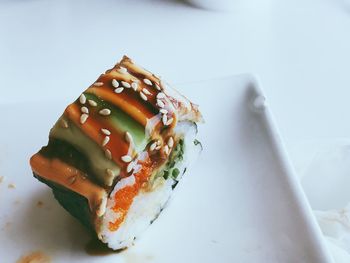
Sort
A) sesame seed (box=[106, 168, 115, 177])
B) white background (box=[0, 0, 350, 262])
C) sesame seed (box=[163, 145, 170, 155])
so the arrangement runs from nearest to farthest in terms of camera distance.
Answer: sesame seed (box=[106, 168, 115, 177]) → sesame seed (box=[163, 145, 170, 155]) → white background (box=[0, 0, 350, 262])

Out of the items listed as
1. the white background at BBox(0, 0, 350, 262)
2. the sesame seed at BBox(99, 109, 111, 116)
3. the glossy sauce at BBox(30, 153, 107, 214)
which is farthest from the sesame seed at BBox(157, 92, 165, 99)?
the white background at BBox(0, 0, 350, 262)

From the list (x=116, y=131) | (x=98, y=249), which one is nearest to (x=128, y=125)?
(x=116, y=131)

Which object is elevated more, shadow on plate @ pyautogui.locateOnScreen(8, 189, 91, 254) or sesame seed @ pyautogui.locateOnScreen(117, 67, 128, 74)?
sesame seed @ pyautogui.locateOnScreen(117, 67, 128, 74)

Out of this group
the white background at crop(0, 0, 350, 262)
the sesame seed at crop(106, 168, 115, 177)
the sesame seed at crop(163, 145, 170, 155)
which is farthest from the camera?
the white background at crop(0, 0, 350, 262)

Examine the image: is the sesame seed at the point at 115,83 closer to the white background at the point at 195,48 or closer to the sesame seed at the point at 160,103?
the sesame seed at the point at 160,103

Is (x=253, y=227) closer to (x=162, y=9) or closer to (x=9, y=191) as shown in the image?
(x=9, y=191)

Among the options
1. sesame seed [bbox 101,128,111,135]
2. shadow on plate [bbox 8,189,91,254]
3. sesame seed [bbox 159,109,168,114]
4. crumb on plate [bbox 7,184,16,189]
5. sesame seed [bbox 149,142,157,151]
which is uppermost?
sesame seed [bbox 159,109,168,114]

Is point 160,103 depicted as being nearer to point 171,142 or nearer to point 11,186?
point 171,142

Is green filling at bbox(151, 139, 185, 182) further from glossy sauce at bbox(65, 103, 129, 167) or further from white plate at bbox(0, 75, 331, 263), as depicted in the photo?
glossy sauce at bbox(65, 103, 129, 167)
